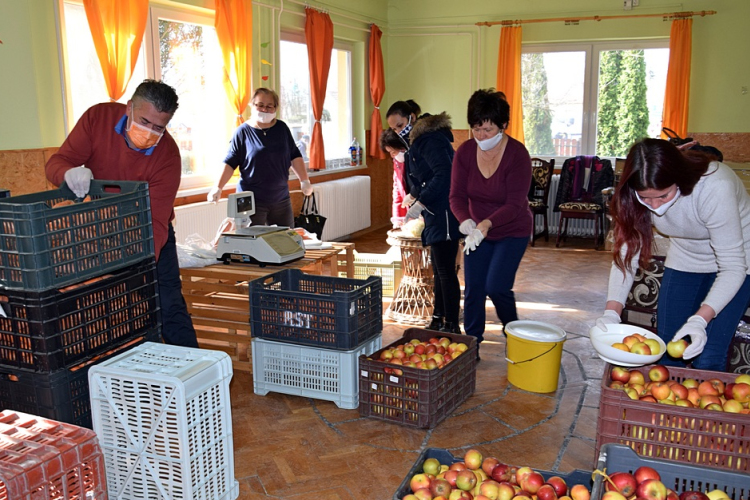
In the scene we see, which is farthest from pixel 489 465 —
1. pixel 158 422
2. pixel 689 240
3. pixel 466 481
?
pixel 689 240

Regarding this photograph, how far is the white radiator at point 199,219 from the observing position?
544 cm

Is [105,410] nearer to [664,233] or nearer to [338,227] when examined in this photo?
[664,233]

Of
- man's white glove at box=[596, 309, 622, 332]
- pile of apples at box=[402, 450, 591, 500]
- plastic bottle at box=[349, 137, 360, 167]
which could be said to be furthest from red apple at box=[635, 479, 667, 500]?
plastic bottle at box=[349, 137, 360, 167]

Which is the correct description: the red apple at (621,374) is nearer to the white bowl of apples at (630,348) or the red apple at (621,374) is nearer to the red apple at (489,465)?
the white bowl of apples at (630,348)

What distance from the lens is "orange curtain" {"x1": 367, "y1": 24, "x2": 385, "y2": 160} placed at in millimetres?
8875

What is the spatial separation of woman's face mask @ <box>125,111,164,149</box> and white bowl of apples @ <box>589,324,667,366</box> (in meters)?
1.97

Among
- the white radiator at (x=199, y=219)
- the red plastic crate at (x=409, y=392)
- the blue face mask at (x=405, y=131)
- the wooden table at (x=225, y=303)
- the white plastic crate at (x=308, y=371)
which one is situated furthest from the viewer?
the white radiator at (x=199, y=219)

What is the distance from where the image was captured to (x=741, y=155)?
8188 mm

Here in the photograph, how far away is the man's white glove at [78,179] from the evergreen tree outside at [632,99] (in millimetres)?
7387

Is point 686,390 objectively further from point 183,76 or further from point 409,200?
point 183,76

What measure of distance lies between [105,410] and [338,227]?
19.9 feet

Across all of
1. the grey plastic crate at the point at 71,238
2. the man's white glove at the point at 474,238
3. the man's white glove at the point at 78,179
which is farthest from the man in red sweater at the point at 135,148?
the man's white glove at the point at 474,238

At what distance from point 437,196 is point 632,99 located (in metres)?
5.57

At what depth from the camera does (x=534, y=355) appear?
11.9 feet
